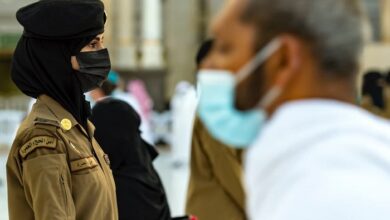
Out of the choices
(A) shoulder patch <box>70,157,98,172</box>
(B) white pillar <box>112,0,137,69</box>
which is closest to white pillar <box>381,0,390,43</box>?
(B) white pillar <box>112,0,137,69</box>

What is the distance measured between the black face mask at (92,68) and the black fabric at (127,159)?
1.43ft

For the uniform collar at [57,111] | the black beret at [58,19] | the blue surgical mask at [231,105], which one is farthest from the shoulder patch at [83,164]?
the blue surgical mask at [231,105]

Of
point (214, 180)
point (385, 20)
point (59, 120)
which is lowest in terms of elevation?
point (385, 20)

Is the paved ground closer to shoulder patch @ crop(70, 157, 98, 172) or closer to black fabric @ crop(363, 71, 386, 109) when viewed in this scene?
black fabric @ crop(363, 71, 386, 109)

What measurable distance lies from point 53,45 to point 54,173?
0.46m

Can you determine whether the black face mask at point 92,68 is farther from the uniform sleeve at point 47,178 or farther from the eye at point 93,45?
the uniform sleeve at point 47,178

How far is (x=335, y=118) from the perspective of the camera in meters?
1.13

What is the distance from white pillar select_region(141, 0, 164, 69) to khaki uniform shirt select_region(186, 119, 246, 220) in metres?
14.0

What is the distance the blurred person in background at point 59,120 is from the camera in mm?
2234

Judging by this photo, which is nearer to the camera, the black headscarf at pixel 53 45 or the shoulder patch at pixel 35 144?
the shoulder patch at pixel 35 144

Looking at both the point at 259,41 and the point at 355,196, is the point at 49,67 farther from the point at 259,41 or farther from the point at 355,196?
the point at 355,196

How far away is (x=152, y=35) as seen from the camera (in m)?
17.3

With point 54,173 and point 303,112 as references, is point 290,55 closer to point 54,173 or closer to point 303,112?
point 303,112

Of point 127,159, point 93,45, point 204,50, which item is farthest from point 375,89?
point 93,45
